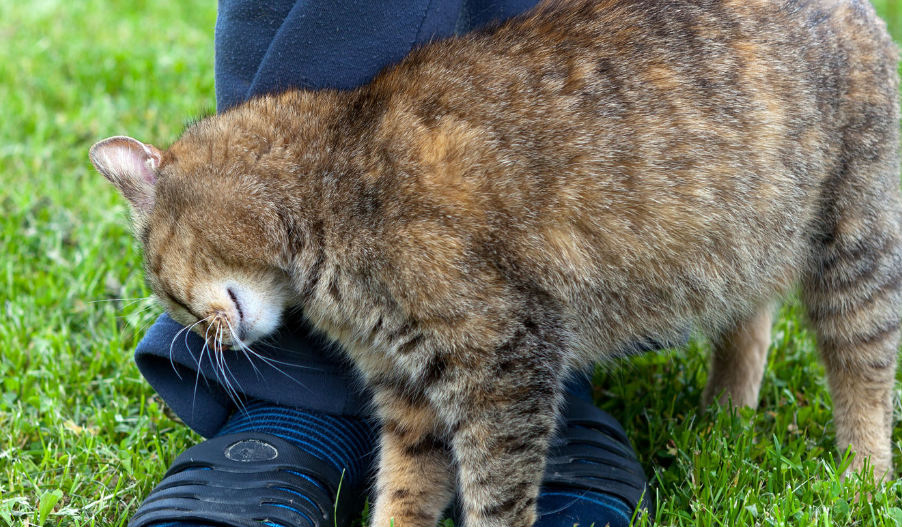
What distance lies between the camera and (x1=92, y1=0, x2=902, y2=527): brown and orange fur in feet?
7.42

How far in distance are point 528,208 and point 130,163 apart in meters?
1.23

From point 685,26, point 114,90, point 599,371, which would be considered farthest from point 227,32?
point 114,90

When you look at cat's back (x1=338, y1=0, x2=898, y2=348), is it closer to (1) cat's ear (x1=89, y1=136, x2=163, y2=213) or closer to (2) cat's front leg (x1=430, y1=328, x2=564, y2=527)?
(2) cat's front leg (x1=430, y1=328, x2=564, y2=527)

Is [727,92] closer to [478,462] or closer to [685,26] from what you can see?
[685,26]

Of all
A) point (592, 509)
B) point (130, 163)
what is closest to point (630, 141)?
point (592, 509)

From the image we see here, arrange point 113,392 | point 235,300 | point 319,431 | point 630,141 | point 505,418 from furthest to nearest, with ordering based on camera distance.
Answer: point 113,392, point 319,431, point 235,300, point 630,141, point 505,418

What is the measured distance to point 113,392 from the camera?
3.05m

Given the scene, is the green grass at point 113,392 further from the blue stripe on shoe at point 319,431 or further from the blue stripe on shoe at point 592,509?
the blue stripe on shoe at point 319,431

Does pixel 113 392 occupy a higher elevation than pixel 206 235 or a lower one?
lower

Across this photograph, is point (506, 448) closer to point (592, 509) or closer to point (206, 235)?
point (592, 509)

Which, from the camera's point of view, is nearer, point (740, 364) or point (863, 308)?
point (863, 308)

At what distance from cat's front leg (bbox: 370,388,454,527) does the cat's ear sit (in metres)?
0.97

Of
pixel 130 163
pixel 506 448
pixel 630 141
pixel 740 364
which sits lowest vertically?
pixel 740 364

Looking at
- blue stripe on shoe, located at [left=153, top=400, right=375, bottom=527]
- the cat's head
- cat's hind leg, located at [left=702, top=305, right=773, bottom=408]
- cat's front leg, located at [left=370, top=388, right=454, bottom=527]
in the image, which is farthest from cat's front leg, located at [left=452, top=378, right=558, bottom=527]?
cat's hind leg, located at [left=702, top=305, right=773, bottom=408]
